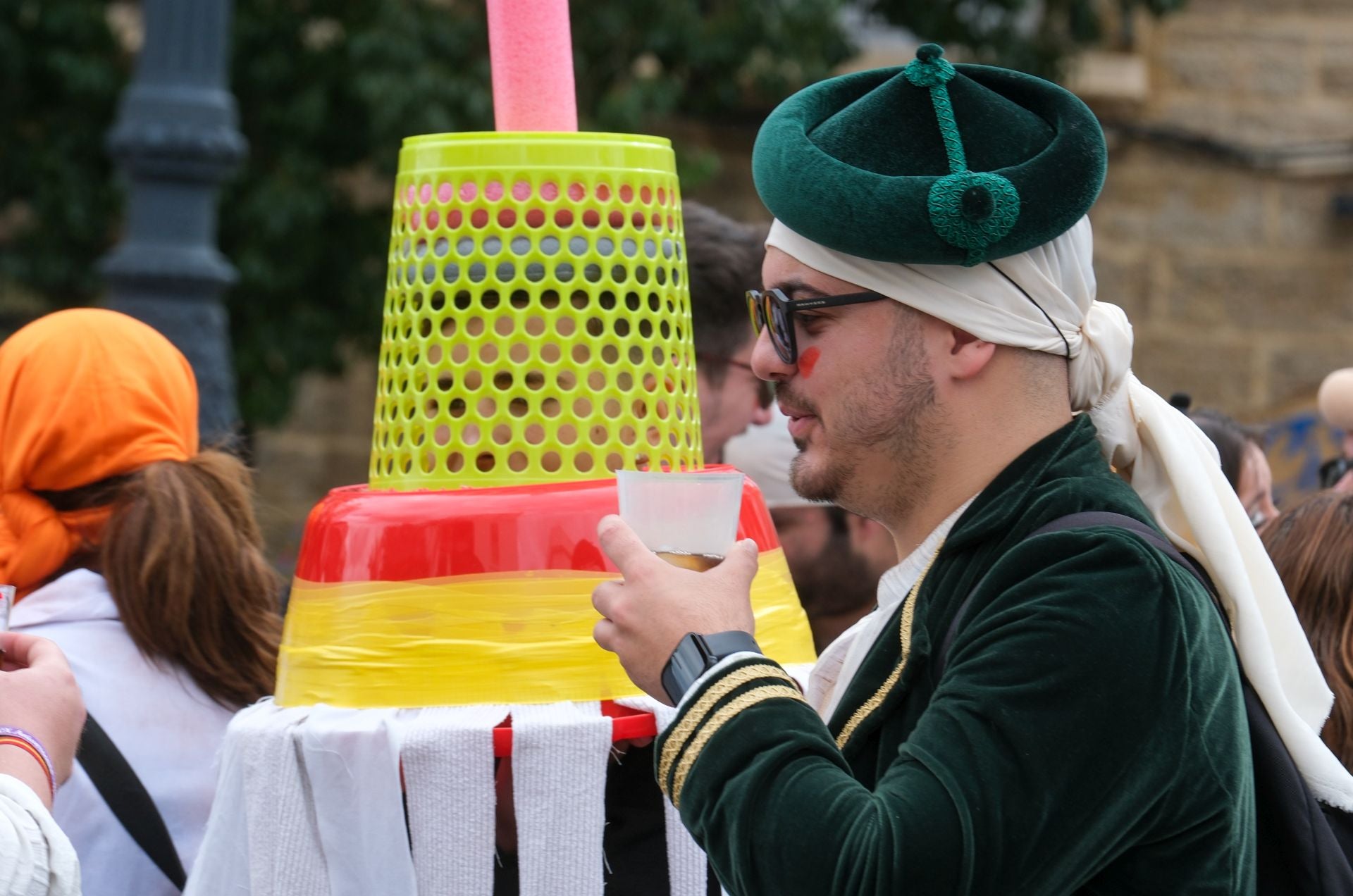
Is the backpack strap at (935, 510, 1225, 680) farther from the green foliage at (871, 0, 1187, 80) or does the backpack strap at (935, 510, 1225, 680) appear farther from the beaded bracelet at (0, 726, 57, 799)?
the green foliage at (871, 0, 1187, 80)

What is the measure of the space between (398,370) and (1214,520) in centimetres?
110

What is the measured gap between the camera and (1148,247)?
8656 millimetres

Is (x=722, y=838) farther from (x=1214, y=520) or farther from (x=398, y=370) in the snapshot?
(x=398, y=370)

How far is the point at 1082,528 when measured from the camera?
5.74ft

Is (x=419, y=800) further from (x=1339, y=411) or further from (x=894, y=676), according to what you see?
(x=1339, y=411)

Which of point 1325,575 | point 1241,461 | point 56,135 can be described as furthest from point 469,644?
point 56,135

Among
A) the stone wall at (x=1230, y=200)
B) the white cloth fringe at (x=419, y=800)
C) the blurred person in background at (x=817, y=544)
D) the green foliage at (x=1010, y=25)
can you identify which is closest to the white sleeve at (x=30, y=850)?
the white cloth fringe at (x=419, y=800)

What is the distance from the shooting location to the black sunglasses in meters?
1.95

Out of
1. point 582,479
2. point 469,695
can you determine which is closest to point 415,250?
point 582,479

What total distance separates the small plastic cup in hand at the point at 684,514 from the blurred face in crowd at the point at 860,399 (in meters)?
0.13

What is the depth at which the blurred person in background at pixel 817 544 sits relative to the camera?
4.07m

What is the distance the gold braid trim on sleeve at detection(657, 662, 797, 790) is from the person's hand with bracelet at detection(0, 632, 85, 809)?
88 centimetres

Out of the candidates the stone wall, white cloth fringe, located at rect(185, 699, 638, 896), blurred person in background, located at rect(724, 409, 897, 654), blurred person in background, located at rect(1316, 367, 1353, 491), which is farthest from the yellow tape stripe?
the stone wall

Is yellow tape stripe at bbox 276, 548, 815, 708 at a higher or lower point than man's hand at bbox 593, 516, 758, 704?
lower
